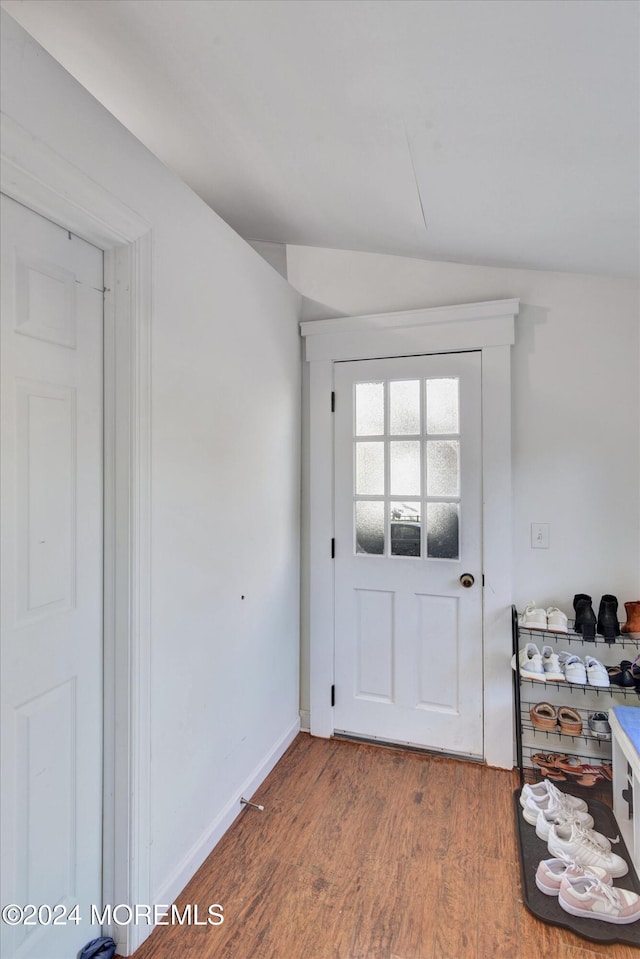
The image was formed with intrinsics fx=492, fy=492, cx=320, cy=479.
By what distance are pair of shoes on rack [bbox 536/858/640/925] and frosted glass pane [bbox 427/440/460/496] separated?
143 centimetres

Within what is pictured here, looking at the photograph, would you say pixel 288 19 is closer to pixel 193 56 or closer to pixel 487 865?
pixel 193 56

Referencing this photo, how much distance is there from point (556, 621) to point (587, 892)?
2.96 ft

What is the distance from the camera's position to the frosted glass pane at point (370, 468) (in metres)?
2.49

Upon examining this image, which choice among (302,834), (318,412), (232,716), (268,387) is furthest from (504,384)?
(302,834)

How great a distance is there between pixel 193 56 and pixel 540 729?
2735mm

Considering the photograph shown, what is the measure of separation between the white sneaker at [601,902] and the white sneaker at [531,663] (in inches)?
26.1

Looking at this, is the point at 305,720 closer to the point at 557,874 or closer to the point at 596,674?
the point at 557,874

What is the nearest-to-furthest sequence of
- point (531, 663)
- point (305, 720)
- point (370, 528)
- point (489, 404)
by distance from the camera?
1. point (531, 663)
2. point (489, 404)
3. point (370, 528)
4. point (305, 720)

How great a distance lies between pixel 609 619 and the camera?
2010 millimetres

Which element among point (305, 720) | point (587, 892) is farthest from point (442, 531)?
point (587, 892)

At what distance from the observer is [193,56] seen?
4.33 feet

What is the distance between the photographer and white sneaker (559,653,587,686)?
200cm

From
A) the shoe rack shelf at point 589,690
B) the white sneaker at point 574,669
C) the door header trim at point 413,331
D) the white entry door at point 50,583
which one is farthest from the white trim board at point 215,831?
the door header trim at point 413,331

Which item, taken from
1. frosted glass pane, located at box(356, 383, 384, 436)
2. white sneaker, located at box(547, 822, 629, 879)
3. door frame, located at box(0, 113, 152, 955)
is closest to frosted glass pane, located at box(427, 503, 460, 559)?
frosted glass pane, located at box(356, 383, 384, 436)
